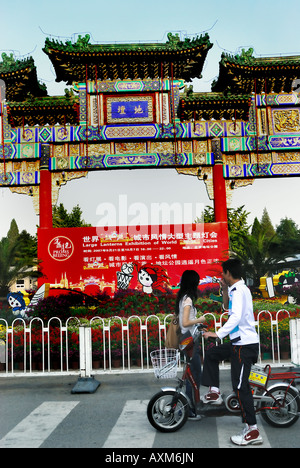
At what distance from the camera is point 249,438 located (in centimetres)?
397

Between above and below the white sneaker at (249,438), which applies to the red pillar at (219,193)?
above

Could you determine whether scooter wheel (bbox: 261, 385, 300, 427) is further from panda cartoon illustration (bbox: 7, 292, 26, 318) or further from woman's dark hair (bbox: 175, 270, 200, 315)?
panda cartoon illustration (bbox: 7, 292, 26, 318)

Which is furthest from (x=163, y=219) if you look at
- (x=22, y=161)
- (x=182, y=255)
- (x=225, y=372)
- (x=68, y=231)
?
(x=225, y=372)

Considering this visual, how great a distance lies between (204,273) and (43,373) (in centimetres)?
974

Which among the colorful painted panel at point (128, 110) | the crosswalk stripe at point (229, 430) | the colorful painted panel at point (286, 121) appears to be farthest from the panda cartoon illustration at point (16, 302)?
the colorful painted panel at point (286, 121)

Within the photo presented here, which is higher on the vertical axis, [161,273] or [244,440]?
[161,273]

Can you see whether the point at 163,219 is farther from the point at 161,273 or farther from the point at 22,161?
the point at 22,161

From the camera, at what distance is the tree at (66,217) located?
3364 centimetres

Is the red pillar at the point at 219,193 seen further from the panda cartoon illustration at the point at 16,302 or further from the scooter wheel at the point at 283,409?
the scooter wheel at the point at 283,409

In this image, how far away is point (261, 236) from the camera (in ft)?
54.1

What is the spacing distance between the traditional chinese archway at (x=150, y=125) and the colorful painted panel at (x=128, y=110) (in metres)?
0.04

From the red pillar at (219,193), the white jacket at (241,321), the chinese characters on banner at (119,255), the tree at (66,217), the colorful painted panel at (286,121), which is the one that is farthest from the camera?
the tree at (66,217)

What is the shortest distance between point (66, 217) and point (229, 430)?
3168 cm

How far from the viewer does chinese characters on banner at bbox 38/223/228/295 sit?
53.7ft
